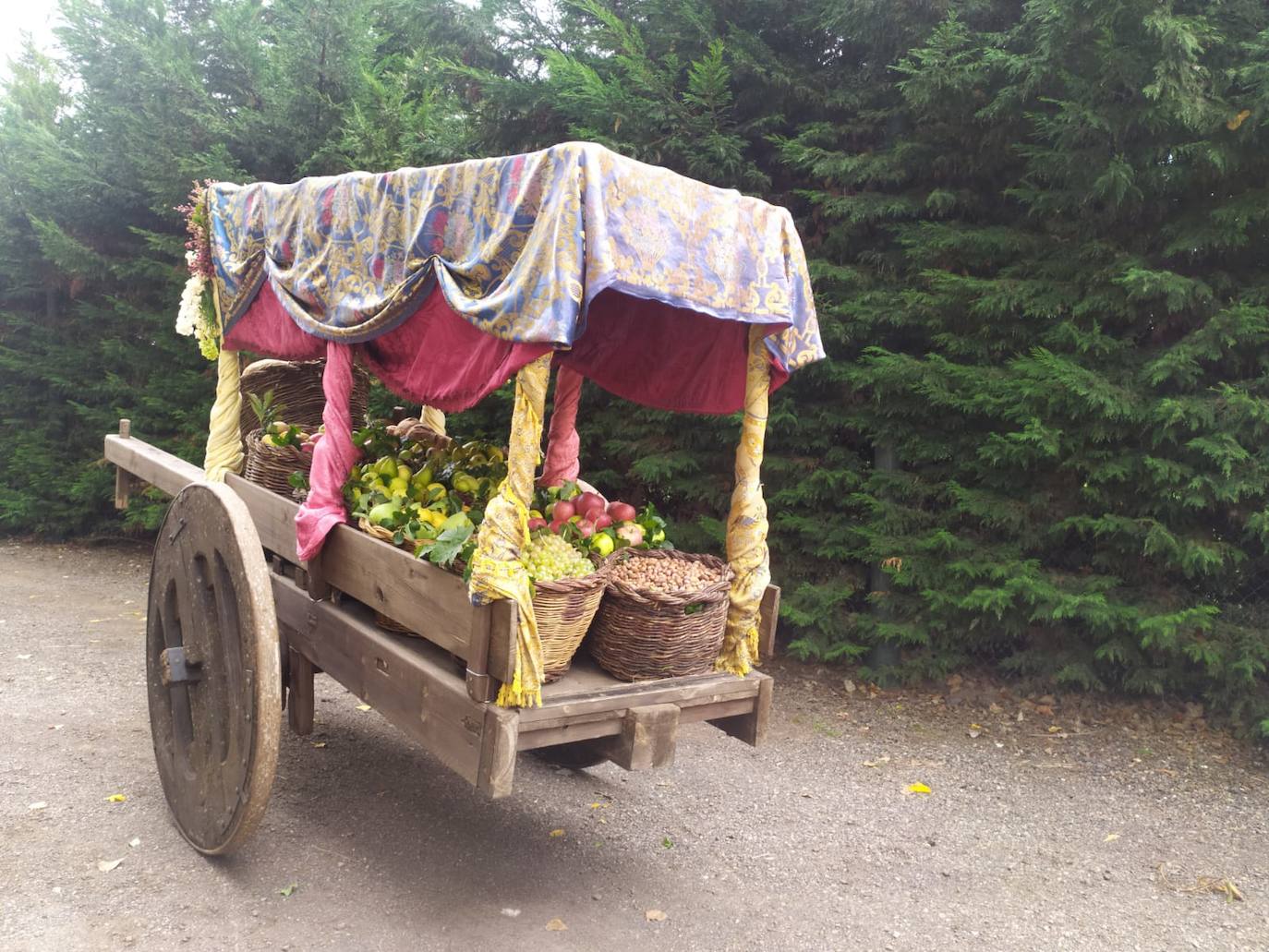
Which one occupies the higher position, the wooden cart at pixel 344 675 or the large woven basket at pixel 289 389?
the large woven basket at pixel 289 389

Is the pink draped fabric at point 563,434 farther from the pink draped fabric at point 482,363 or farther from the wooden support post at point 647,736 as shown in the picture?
the wooden support post at point 647,736

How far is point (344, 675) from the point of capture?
349 cm

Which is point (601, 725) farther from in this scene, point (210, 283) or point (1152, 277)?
point (1152, 277)

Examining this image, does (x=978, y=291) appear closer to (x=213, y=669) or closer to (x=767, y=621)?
(x=767, y=621)

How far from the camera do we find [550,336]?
258 cm

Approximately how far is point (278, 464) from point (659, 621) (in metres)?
2.09

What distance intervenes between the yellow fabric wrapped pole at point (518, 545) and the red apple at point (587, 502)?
70 cm

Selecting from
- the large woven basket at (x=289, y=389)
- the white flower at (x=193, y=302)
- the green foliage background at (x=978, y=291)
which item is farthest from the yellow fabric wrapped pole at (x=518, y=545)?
the green foliage background at (x=978, y=291)

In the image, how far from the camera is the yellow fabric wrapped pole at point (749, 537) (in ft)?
10.9

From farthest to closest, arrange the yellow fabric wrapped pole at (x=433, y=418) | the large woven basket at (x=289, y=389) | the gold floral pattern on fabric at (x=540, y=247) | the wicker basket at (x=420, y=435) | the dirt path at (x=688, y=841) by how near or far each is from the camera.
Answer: the yellow fabric wrapped pole at (x=433, y=418), the large woven basket at (x=289, y=389), the wicker basket at (x=420, y=435), the dirt path at (x=688, y=841), the gold floral pattern on fabric at (x=540, y=247)

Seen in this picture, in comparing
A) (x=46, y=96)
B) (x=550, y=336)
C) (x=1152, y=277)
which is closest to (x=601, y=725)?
(x=550, y=336)

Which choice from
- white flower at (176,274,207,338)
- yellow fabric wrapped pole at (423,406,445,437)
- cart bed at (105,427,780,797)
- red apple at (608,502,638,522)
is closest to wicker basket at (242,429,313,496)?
cart bed at (105,427,780,797)

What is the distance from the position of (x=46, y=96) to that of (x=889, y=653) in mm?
10557

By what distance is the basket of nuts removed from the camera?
304 cm
